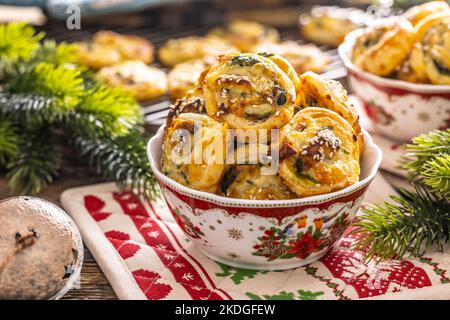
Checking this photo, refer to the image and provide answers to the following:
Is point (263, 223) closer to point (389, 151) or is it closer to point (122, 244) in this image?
point (122, 244)

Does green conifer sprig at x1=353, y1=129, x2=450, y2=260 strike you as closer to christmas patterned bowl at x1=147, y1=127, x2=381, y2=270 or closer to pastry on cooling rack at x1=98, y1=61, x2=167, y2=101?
christmas patterned bowl at x1=147, y1=127, x2=381, y2=270

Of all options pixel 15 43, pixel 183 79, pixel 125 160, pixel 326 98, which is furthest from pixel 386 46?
pixel 15 43

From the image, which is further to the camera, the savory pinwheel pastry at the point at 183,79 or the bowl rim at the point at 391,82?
the savory pinwheel pastry at the point at 183,79

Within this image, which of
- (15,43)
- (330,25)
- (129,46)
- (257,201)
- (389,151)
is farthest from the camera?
(330,25)

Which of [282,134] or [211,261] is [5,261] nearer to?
[211,261]

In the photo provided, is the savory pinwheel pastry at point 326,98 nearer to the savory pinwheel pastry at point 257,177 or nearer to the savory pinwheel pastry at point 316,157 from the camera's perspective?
the savory pinwheel pastry at point 316,157

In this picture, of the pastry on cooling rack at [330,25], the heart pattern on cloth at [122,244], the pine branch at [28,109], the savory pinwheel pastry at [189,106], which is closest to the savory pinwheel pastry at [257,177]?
the savory pinwheel pastry at [189,106]
